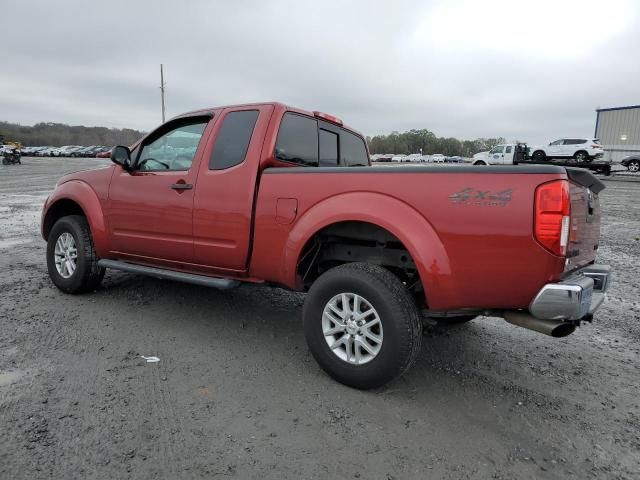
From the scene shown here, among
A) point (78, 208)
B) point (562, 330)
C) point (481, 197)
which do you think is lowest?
point (562, 330)

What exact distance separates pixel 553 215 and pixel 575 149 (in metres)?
31.7

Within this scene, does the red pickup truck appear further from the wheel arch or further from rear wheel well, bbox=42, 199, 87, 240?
rear wheel well, bbox=42, 199, 87, 240

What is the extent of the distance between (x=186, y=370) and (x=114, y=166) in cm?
240

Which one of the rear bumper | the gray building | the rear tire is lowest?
the rear bumper

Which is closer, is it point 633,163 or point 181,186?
point 181,186

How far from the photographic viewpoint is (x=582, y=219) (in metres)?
2.74

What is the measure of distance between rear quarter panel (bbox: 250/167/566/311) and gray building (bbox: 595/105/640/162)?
42.8 meters

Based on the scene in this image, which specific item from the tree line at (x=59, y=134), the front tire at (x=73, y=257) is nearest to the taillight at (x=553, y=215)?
the front tire at (x=73, y=257)

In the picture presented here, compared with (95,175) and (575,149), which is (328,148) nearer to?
(95,175)

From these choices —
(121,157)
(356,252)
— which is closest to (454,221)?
(356,252)

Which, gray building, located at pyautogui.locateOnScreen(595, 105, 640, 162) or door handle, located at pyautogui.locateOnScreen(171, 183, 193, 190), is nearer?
door handle, located at pyautogui.locateOnScreen(171, 183, 193, 190)

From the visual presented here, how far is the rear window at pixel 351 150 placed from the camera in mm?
4594

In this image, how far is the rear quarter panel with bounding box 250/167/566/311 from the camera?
247 centimetres

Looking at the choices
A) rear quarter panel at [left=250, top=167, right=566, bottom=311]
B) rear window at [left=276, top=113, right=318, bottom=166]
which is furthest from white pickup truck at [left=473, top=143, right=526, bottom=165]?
rear quarter panel at [left=250, top=167, right=566, bottom=311]
